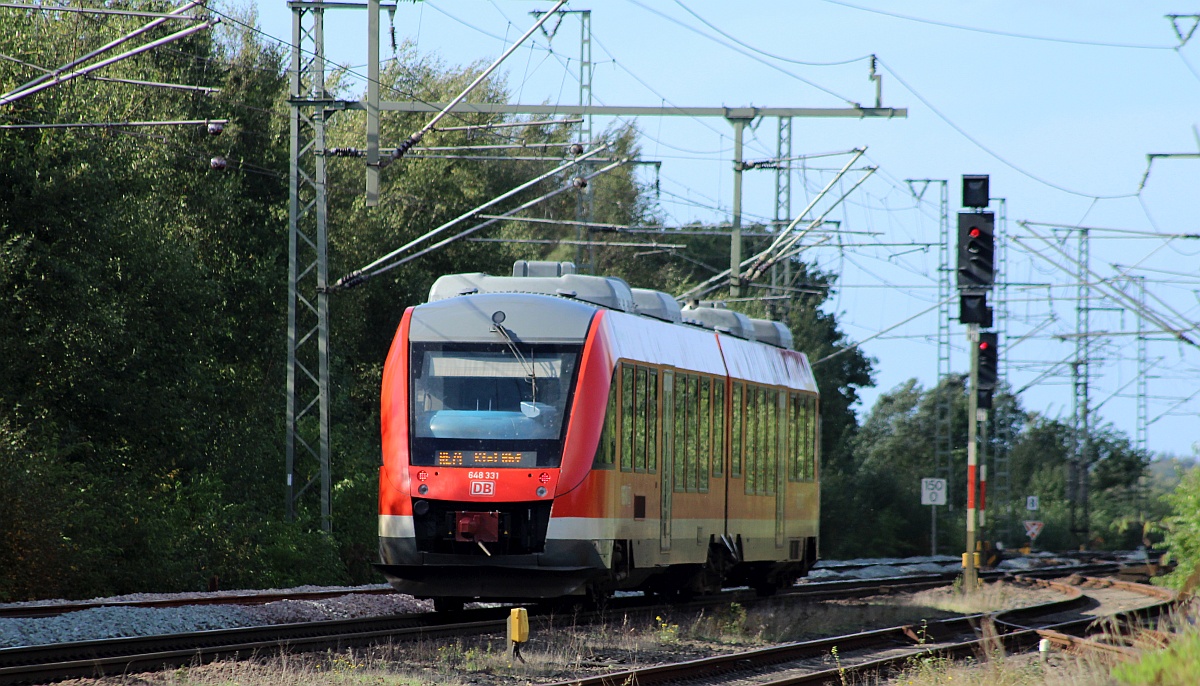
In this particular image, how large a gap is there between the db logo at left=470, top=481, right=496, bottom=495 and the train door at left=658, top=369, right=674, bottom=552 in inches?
115

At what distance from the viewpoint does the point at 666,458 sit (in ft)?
64.5

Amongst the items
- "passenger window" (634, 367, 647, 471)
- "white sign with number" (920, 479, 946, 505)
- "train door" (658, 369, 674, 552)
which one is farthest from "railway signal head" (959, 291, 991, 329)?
"white sign with number" (920, 479, 946, 505)

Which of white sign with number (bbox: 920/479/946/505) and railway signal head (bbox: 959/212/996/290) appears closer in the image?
railway signal head (bbox: 959/212/996/290)

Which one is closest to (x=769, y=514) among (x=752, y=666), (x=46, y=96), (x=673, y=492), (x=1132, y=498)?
(x=673, y=492)

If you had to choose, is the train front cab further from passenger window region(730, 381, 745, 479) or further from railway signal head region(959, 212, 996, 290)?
railway signal head region(959, 212, 996, 290)

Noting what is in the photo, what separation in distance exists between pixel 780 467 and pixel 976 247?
4.23 meters

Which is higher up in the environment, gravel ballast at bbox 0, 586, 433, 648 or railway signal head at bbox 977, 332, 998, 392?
railway signal head at bbox 977, 332, 998, 392

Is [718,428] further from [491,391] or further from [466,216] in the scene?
[466,216]

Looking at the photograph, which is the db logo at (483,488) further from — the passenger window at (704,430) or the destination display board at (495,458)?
the passenger window at (704,430)

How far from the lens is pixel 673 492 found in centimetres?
1986

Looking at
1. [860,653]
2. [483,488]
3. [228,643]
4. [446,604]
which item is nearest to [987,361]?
[860,653]

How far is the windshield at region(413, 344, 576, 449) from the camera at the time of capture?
56.5ft

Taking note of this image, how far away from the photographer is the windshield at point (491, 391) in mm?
17234

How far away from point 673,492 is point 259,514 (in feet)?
44.6
